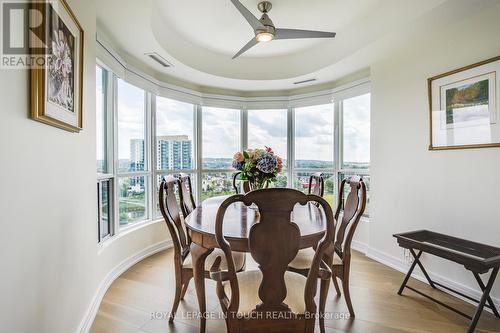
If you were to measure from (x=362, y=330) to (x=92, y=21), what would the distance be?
3.14 metres

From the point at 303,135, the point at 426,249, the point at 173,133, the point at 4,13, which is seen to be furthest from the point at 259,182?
the point at 303,135

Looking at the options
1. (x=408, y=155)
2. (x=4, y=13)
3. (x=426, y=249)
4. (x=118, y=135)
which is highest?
(x=4, y=13)

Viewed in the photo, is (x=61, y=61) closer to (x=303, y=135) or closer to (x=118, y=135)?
(x=118, y=135)

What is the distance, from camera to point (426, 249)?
2.09 metres

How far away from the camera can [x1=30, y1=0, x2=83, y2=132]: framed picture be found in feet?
3.78

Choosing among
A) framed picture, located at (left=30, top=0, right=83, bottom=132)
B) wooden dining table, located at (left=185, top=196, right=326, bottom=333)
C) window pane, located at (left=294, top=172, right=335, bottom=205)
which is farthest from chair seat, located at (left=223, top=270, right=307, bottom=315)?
window pane, located at (left=294, top=172, right=335, bottom=205)

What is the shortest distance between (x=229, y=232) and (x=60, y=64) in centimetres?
134

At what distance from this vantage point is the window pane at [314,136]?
167 inches

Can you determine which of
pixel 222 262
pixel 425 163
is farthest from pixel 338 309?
pixel 425 163

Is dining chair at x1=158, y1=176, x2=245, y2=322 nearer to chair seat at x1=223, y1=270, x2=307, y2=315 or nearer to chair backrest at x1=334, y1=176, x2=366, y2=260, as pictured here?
chair seat at x1=223, y1=270, x2=307, y2=315

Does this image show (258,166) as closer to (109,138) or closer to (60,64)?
(60,64)

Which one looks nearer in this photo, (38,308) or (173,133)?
(38,308)

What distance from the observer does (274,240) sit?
4.09 feet

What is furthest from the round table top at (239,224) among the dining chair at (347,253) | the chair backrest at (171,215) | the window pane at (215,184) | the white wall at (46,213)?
the window pane at (215,184)
